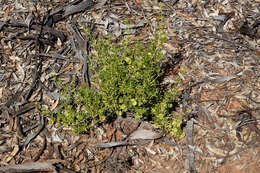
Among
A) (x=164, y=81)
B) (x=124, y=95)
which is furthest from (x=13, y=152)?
(x=164, y=81)

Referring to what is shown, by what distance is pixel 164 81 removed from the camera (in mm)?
3682

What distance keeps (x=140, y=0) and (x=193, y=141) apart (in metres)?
2.21

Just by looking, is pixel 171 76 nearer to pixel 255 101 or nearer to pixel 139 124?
pixel 139 124

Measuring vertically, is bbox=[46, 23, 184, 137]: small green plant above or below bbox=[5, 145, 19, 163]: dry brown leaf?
above

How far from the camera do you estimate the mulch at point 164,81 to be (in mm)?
3193

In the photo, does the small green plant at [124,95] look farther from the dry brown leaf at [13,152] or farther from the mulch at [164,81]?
the dry brown leaf at [13,152]

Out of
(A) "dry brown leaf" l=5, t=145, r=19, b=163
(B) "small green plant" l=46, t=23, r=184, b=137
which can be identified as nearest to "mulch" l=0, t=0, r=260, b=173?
(A) "dry brown leaf" l=5, t=145, r=19, b=163

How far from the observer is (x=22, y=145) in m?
3.24

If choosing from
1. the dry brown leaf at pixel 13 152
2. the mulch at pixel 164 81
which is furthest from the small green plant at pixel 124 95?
the dry brown leaf at pixel 13 152

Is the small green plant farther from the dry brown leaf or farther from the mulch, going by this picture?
the dry brown leaf

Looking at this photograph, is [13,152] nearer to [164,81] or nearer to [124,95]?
[124,95]

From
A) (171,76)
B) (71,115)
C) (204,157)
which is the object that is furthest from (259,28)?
(71,115)

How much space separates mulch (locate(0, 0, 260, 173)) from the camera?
10.5 feet

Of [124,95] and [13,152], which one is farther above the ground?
[124,95]
